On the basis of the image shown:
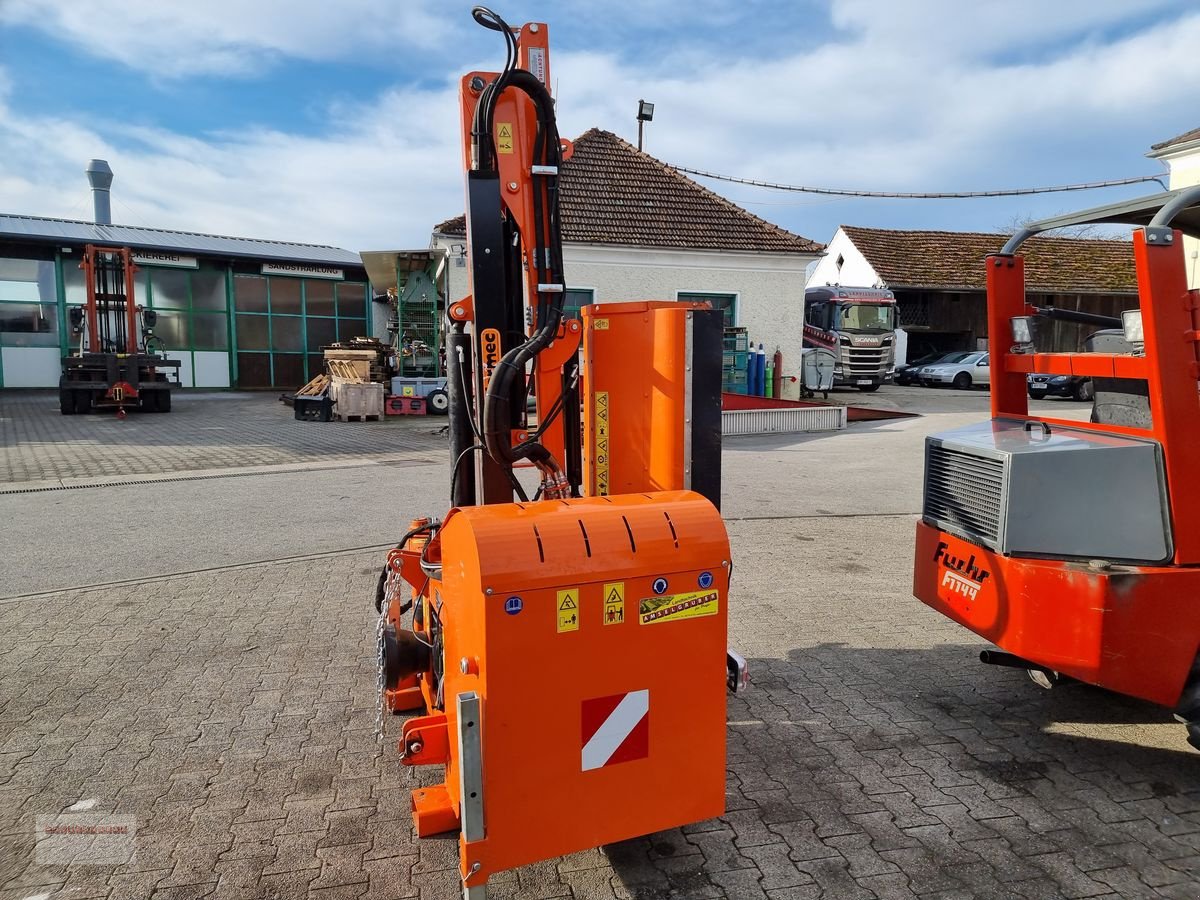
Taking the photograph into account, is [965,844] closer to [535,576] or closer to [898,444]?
[535,576]

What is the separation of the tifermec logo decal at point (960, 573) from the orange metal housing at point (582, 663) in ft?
4.91

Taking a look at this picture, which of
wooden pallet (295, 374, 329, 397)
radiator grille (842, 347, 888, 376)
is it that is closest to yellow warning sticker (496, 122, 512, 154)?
wooden pallet (295, 374, 329, 397)

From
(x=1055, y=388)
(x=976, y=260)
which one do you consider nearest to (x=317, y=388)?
(x=1055, y=388)

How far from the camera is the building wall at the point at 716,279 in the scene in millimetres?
19031

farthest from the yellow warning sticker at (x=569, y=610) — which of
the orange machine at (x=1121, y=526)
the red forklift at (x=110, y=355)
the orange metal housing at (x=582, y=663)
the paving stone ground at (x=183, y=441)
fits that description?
the red forklift at (x=110, y=355)

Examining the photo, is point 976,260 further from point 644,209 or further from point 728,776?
point 728,776

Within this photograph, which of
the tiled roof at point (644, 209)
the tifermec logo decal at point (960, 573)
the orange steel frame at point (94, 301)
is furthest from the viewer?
the tiled roof at point (644, 209)

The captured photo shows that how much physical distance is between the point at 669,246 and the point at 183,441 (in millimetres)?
Result: 11516

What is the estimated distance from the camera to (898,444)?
14062mm

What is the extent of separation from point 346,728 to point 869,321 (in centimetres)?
2468

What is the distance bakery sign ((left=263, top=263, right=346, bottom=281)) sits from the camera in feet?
86.7

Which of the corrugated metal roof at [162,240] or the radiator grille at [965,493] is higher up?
the corrugated metal roof at [162,240]

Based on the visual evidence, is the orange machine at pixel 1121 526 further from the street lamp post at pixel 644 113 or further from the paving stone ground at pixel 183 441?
the street lamp post at pixel 644 113

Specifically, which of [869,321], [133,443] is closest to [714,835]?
[133,443]
